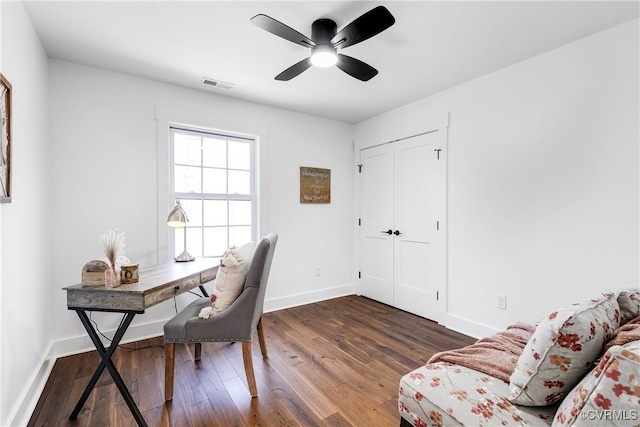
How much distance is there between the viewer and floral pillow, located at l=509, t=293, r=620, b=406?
38.2 inches

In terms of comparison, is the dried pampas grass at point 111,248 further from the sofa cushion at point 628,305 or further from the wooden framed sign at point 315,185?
the sofa cushion at point 628,305

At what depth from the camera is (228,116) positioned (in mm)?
3238

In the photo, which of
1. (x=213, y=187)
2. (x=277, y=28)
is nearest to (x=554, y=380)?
(x=277, y=28)

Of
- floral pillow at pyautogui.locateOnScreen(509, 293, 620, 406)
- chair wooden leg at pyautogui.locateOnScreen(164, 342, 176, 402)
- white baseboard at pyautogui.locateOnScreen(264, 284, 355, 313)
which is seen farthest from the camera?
white baseboard at pyautogui.locateOnScreen(264, 284, 355, 313)

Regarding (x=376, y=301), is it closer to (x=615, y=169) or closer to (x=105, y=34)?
(x=615, y=169)

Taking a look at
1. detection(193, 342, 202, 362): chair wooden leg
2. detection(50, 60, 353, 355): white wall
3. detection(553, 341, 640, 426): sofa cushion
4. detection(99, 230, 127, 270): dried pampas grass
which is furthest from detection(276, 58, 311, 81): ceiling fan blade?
detection(193, 342, 202, 362): chair wooden leg

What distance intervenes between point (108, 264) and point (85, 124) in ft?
5.25

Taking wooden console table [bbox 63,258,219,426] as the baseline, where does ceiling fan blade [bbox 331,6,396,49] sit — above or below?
above

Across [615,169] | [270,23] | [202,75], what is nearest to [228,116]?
[202,75]

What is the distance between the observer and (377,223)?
3.87m

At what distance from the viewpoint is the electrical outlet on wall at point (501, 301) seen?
2.57 meters

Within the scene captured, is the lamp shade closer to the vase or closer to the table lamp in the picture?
the table lamp

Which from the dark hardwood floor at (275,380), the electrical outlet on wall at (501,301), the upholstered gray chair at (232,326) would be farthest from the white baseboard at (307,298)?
the electrical outlet on wall at (501,301)

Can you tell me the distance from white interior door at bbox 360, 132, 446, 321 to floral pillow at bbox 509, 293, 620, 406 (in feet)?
6.79
